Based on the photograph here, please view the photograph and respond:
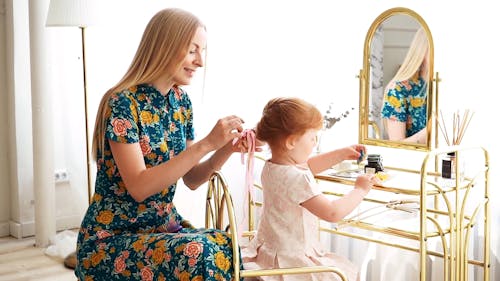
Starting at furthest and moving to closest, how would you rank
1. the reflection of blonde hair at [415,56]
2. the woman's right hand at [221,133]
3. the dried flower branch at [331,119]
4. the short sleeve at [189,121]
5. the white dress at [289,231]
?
the dried flower branch at [331,119], the reflection of blonde hair at [415,56], the short sleeve at [189,121], the white dress at [289,231], the woman's right hand at [221,133]

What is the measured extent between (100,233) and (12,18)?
2496 millimetres

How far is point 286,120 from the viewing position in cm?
224

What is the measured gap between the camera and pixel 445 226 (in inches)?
113

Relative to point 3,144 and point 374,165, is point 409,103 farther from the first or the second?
point 3,144

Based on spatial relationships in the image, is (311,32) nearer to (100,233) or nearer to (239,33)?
(239,33)

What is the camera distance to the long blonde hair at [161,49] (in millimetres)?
2221

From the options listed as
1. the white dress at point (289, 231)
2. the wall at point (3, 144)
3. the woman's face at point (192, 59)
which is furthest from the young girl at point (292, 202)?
the wall at point (3, 144)

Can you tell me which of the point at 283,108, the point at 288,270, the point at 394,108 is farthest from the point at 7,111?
the point at 288,270

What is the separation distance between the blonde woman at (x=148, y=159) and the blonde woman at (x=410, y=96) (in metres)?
1.01

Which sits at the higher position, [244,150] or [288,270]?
[244,150]

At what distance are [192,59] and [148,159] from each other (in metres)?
0.32

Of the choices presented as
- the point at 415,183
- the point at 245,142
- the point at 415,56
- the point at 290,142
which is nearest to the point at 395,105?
the point at 415,56

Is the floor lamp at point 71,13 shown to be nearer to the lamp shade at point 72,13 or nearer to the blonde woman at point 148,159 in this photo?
the lamp shade at point 72,13

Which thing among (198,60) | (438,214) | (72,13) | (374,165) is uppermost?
(72,13)
